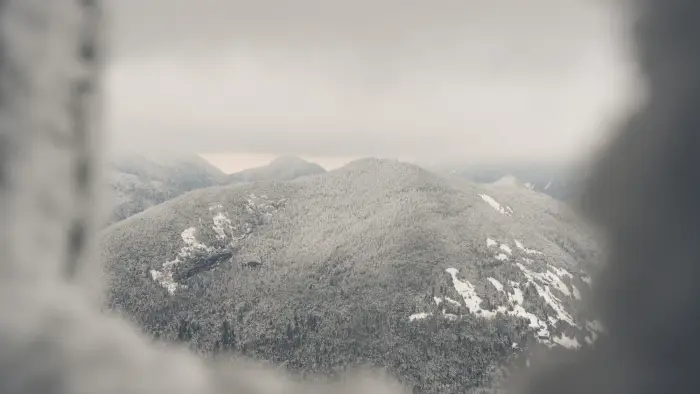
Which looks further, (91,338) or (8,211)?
(91,338)

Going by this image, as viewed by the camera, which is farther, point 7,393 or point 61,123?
point 61,123

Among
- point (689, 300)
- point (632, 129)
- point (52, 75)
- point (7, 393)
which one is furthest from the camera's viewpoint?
point (52, 75)

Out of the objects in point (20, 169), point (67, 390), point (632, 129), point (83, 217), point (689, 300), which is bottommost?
point (67, 390)

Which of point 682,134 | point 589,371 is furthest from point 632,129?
point 589,371

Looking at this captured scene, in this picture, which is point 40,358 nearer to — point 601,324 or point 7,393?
point 7,393

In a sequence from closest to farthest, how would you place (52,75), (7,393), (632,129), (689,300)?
(689,300), (632,129), (7,393), (52,75)

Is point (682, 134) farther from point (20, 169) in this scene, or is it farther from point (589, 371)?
point (20, 169)

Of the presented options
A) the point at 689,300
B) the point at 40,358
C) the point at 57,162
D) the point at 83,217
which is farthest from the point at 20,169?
the point at 689,300

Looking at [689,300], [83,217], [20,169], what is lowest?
[83,217]

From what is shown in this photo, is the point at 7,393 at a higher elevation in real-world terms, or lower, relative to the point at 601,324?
lower
